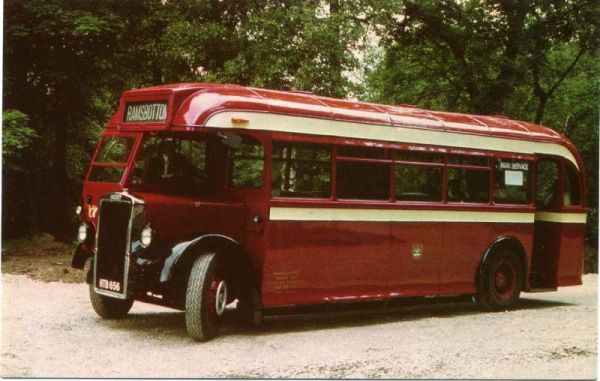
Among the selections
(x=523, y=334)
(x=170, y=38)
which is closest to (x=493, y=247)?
(x=523, y=334)

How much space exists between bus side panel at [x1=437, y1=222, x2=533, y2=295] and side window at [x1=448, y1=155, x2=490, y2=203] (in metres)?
0.38

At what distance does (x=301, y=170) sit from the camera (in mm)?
9680

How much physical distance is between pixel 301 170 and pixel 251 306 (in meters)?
1.66

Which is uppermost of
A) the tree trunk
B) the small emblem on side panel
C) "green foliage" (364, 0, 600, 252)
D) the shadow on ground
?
"green foliage" (364, 0, 600, 252)

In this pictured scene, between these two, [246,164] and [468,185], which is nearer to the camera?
[246,164]

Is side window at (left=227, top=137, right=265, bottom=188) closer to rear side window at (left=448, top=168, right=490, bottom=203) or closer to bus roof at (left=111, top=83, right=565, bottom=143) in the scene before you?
bus roof at (left=111, top=83, right=565, bottom=143)

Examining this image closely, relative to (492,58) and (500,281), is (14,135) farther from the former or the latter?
(492,58)

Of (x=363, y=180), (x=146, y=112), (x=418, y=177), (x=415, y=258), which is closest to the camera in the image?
(x=146, y=112)

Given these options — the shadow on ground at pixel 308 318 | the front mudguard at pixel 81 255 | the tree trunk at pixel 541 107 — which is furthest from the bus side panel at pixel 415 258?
the tree trunk at pixel 541 107

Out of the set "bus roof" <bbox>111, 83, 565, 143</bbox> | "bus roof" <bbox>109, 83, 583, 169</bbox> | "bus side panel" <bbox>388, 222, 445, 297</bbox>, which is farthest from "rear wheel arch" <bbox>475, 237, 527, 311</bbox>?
"bus roof" <bbox>111, 83, 565, 143</bbox>

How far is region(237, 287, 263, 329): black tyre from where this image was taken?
9188 millimetres

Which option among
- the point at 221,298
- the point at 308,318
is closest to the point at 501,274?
the point at 308,318

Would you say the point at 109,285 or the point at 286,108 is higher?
the point at 286,108

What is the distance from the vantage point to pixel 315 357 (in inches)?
321
